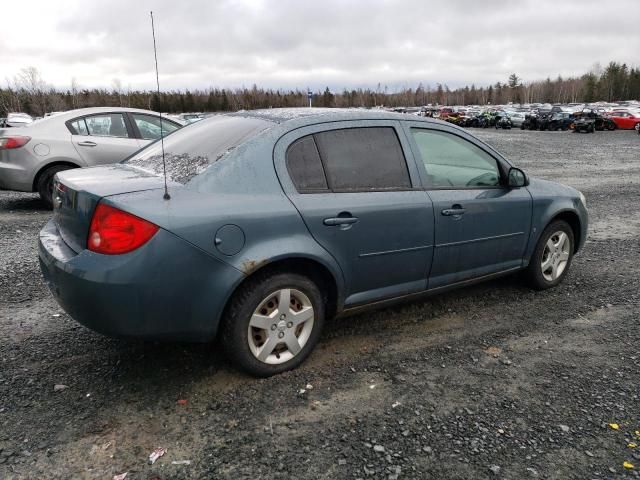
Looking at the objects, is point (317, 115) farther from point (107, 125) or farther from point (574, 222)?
point (107, 125)

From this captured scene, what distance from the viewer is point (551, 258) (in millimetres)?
Answer: 4688

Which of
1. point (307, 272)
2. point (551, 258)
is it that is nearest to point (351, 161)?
point (307, 272)

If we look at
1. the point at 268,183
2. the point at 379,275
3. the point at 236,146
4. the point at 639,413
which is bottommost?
the point at 639,413

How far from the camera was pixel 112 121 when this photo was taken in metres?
8.16

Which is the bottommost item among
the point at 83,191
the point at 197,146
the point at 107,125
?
the point at 83,191

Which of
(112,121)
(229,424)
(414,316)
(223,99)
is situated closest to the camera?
(229,424)

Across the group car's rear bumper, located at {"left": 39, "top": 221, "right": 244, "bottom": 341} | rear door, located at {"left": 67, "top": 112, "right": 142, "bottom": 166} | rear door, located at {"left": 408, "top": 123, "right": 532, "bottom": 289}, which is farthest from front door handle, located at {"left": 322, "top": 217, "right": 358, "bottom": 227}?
rear door, located at {"left": 67, "top": 112, "right": 142, "bottom": 166}

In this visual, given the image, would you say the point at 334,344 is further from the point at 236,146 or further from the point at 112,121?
the point at 112,121

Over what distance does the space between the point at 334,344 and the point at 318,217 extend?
1.04m

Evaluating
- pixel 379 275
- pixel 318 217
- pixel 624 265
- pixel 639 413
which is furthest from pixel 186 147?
pixel 624 265

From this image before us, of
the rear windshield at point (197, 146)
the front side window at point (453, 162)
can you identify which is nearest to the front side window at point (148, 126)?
the rear windshield at point (197, 146)

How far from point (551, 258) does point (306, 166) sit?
2730 mm

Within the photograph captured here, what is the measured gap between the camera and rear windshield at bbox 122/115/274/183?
3096 mm

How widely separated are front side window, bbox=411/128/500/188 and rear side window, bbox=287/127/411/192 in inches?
10.2
